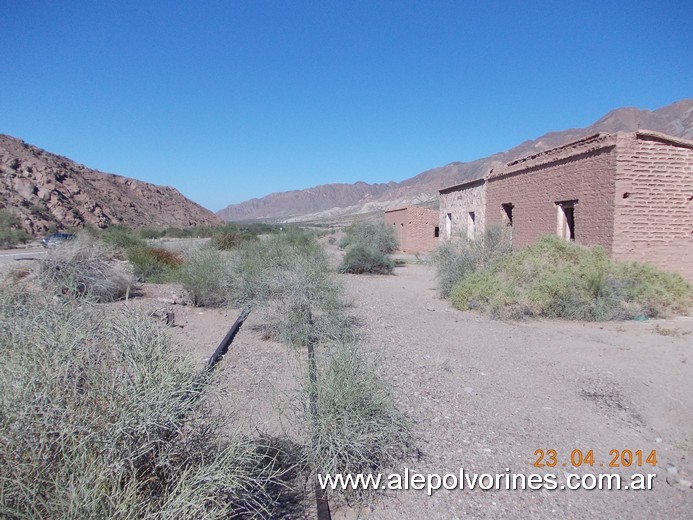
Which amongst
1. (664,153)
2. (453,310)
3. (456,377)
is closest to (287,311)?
(456,377)

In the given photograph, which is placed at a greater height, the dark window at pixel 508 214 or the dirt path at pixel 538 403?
the dark window at pixel 508 214

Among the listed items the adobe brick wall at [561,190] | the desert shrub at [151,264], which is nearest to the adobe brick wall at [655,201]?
the adobe brick wall at [561,190]

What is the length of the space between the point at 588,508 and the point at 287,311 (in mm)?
5525

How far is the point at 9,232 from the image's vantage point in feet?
112

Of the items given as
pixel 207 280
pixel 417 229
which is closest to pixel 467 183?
pixel 417 229

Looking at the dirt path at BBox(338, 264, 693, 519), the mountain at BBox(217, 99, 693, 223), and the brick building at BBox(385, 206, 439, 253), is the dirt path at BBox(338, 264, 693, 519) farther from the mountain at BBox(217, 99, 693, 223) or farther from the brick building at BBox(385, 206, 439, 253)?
the mountain at BBox(217, 99, 693, 223)

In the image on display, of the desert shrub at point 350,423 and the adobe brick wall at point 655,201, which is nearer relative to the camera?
the desert shrub at point 350,423

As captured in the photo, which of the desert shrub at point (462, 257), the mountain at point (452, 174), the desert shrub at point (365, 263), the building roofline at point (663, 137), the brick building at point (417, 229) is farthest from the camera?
the mountain at point (452, 174)

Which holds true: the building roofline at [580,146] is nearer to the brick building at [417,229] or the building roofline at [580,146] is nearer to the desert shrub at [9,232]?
the brick building at [417,229]

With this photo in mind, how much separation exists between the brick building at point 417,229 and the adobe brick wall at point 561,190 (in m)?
11.0

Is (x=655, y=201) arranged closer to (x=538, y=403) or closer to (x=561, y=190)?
(x=561, y=190)

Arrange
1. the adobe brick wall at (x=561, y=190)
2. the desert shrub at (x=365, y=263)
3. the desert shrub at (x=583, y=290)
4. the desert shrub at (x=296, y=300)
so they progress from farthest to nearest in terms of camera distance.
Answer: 1. the desert shrub at (x=365, y=263)
2. the adobe brick wall at (x=561, y=190)
3. the desert shrub at (x=583, y=290)
4. the desert shrub at (x=296, y=300)

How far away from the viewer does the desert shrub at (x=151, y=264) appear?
570 inches

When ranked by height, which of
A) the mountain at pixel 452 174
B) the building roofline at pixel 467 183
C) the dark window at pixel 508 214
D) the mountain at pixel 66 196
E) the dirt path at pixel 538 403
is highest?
the mountain at pixel 452 174
